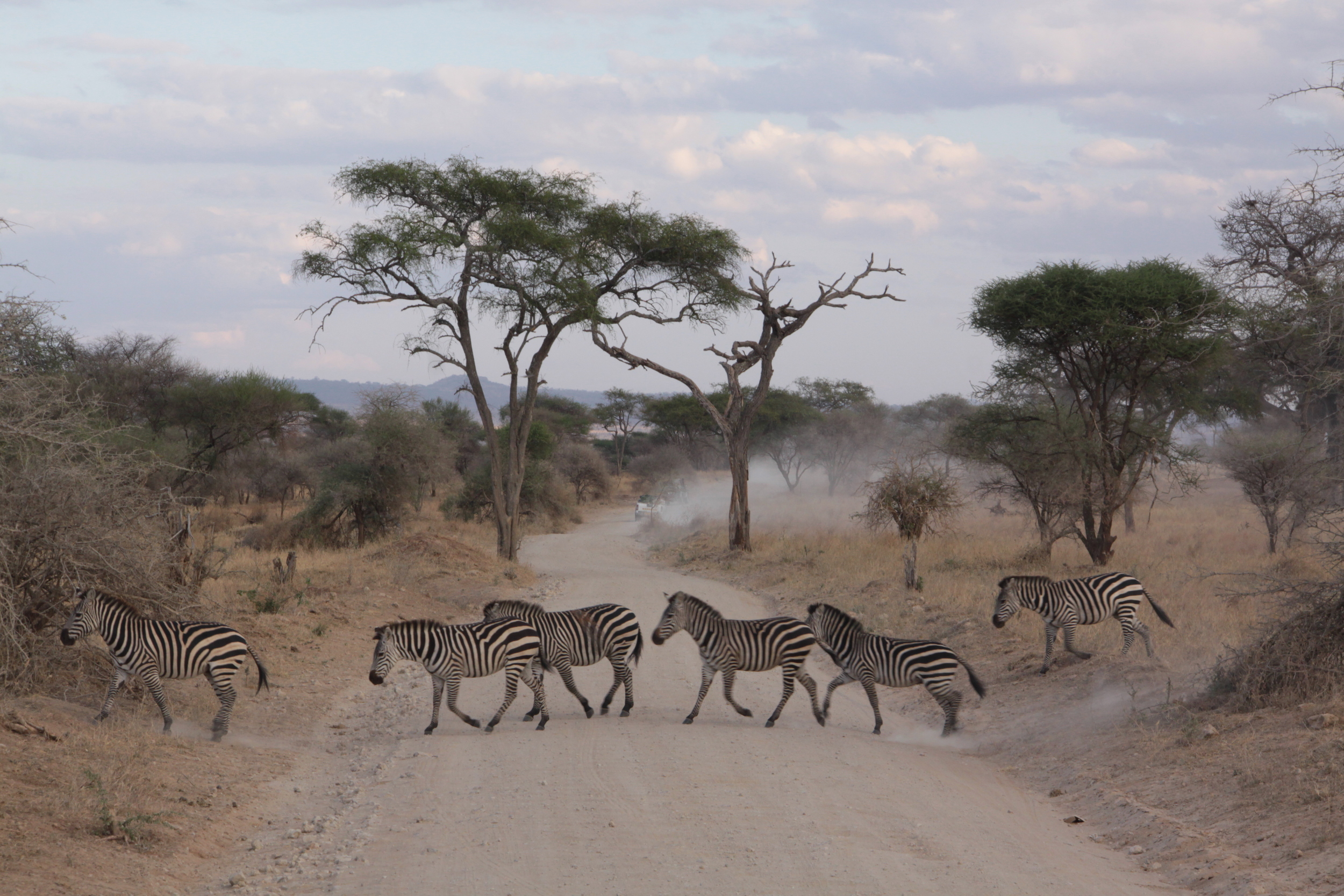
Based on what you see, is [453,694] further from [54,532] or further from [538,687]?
[54,532]

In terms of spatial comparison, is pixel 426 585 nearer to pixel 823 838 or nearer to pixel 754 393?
pixel 754 393

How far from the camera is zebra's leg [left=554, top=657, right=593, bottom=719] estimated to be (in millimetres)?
10047

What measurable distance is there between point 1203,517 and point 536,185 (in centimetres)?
2589

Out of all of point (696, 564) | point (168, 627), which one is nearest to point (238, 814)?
point (168, 627)

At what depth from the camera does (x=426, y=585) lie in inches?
757

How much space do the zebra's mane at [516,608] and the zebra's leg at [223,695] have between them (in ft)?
9.12

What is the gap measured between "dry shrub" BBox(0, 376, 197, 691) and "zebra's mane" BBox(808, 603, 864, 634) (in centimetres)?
648

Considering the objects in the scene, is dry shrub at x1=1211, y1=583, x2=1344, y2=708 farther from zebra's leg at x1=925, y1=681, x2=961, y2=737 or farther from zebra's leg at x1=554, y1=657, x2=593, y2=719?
zebra's leg at x1=554, y1=657, x2=593, y2=719

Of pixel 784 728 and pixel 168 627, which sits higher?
pixel 168 627

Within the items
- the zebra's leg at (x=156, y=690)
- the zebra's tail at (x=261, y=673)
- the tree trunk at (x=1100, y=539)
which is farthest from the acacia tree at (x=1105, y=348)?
the zebra's leg at (x=156, y=690)

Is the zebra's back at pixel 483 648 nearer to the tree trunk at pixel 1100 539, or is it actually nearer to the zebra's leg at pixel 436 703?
the zebra's leg at pixel 436 703

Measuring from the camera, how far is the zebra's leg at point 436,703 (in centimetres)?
936

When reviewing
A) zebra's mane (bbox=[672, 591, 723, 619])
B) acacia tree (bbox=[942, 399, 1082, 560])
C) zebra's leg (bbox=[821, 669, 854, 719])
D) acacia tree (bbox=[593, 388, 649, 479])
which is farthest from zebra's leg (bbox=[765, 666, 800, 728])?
acacia tree (bbox=[593, 388, 649, 479])

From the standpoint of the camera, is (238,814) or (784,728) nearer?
(238,814)
